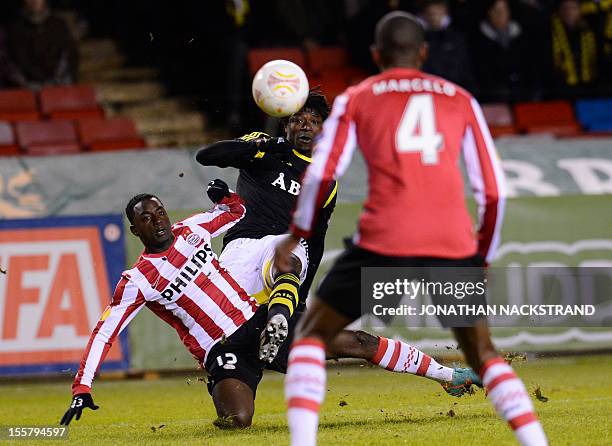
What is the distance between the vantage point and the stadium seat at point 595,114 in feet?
47.4

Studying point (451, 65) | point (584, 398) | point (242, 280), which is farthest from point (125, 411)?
point (451, 65)

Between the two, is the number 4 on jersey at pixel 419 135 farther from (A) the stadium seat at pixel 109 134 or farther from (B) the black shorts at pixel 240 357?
(A) the stadium seat at pixel 109 134

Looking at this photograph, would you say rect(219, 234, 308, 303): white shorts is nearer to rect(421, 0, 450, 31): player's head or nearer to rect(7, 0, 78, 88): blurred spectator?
rect(421, 0, 450, 31): player's head

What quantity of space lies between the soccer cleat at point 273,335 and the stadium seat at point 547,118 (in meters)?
7.36

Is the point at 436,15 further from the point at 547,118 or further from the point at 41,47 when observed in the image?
the point at 41,47

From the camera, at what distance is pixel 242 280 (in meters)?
8.61

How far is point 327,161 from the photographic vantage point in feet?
17.3

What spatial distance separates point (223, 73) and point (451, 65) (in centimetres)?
307

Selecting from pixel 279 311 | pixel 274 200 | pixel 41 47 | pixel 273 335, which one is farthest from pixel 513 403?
pixel 41 47

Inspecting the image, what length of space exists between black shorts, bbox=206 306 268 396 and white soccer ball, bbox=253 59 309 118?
1.50 meters

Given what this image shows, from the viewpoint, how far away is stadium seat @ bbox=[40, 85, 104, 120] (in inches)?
562

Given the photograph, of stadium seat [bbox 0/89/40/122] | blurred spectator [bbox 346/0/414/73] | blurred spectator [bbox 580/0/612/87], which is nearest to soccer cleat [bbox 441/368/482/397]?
blurred spectator [bbox 346/0/414/73]

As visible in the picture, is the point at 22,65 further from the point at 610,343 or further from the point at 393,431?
the point at 393,431

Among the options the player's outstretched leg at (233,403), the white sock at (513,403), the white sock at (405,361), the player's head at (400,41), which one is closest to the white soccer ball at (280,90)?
the white sock at (405,361)
